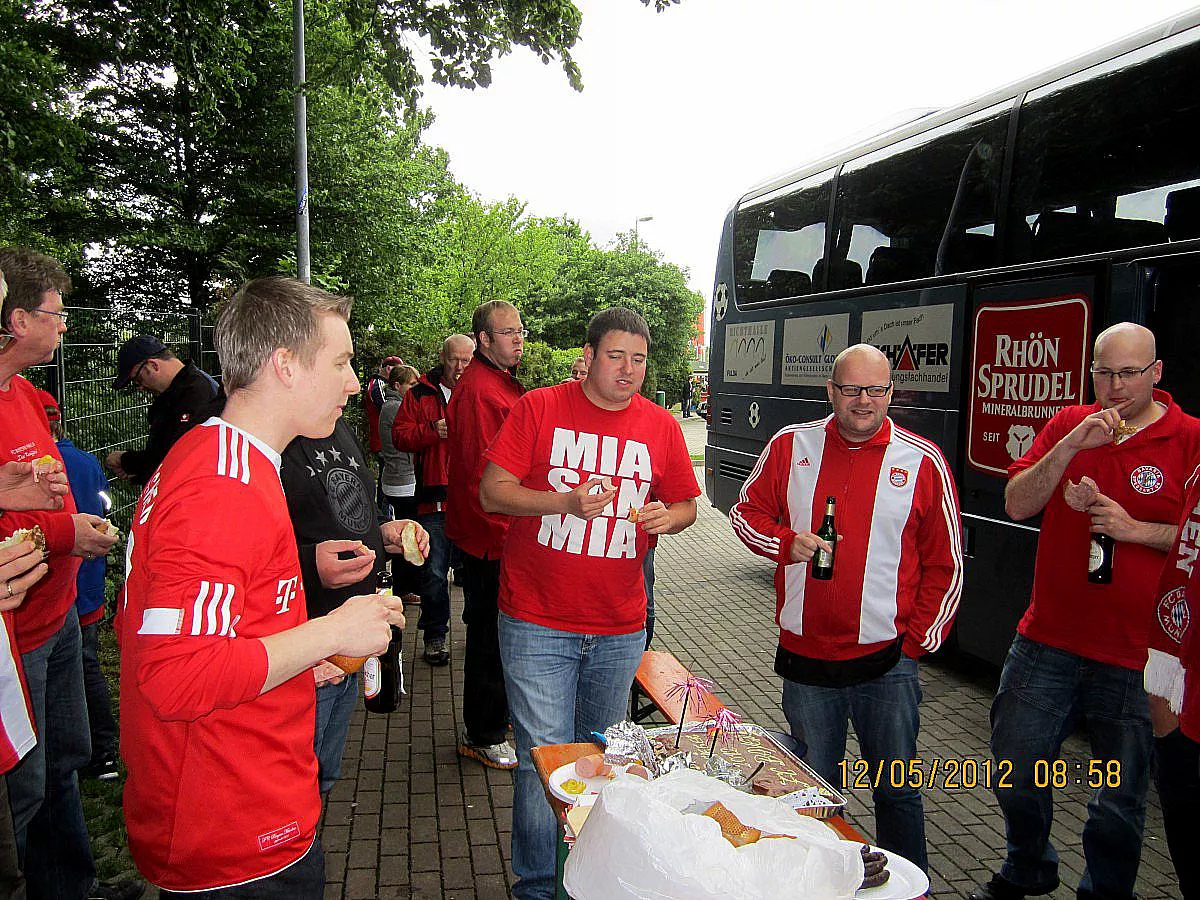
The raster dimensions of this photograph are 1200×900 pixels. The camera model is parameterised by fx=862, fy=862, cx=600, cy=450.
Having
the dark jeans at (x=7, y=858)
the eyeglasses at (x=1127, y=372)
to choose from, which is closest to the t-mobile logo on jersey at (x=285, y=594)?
the dark jeans at (x=7, y=858)

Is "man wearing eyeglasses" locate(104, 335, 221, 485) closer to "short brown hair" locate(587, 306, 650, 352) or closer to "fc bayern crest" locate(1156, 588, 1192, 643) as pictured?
"short brown hair" locate(587, 306, 650, 352)

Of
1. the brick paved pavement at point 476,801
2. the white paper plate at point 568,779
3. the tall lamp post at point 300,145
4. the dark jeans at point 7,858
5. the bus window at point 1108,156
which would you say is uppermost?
the tall lamp post at point 300,145

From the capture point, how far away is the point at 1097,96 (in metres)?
5.32

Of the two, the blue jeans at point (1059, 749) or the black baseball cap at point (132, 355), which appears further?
the black baseball cap at point (132, 355)

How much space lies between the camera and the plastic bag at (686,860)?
1.76 m

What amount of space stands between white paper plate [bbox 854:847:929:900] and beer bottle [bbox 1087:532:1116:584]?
5.70ft

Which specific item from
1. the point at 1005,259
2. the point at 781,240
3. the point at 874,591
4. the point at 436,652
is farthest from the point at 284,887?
the point at 781,240

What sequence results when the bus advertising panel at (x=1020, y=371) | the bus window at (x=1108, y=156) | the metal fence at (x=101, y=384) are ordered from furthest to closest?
the metal fence at (x=101, y=384), the bus advertising panel at (x=1020, y=371), the bus window at (x=1108, y=156)

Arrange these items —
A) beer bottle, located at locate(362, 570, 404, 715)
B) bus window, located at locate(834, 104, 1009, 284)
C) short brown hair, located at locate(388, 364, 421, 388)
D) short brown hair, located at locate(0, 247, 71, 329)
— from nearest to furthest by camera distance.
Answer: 1. short brown hair, located at locate(0, 247, 71, 329)
2. beer bottle, located at locate(362, 570, 404, 715)
3. bus window, located at locate(834, 104, 1009, 284)
4. short brown hair, located at locate(388, 364, 421, 388)

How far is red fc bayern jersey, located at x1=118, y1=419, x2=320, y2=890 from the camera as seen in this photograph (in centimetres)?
170

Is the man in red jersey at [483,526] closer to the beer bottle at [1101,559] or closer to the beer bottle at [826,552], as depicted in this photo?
the beer bottle at [826,552]

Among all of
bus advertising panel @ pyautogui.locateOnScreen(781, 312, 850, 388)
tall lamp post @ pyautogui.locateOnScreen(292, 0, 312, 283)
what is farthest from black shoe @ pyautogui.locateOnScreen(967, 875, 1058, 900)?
tall lamp post @ pyautogui.locateOnScreen(292, 0, 312, 283)

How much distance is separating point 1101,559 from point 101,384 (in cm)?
706

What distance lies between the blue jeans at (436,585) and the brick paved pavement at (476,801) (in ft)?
1.02
